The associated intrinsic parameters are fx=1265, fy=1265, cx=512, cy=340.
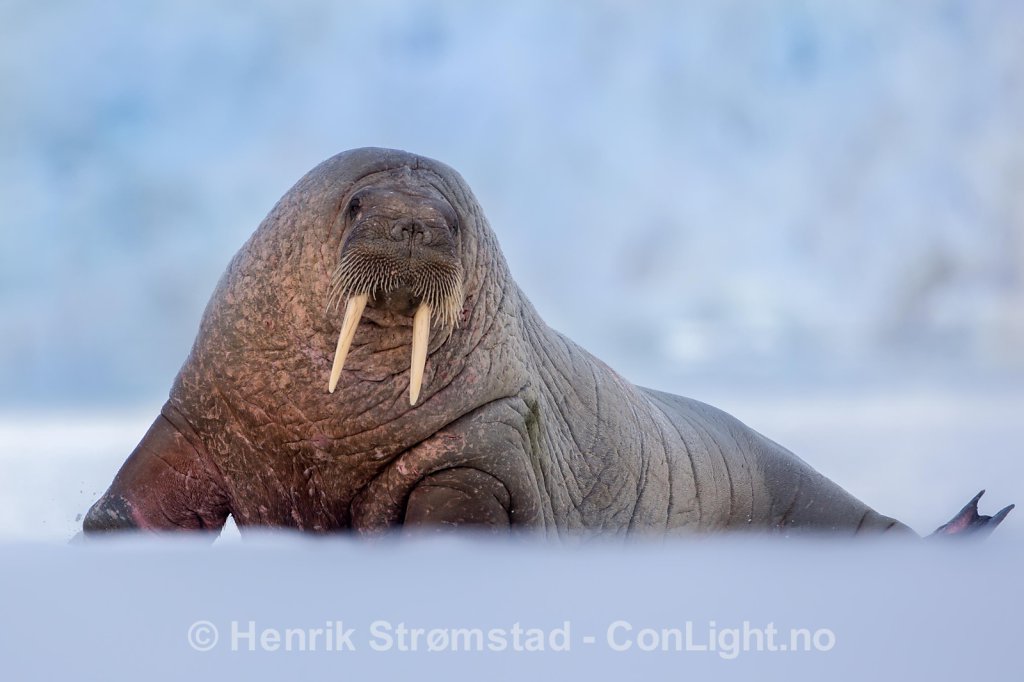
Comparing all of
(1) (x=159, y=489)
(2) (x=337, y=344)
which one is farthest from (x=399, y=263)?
(1) (x=159, y=489)

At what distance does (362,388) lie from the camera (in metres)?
5.93

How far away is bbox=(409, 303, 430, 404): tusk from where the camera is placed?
5.54 meters

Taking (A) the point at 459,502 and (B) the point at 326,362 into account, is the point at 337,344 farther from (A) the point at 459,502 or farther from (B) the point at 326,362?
(A) the point at 459,502

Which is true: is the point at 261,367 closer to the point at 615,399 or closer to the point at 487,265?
the point at 487,265

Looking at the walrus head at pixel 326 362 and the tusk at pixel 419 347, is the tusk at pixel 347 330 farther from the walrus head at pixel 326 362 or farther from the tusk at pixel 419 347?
the tusk at pixel 419 347

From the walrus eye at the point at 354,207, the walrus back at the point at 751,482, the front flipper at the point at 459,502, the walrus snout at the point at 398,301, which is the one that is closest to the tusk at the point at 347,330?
the walrus snout at the point at 398,301

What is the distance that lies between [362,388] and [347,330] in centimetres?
49

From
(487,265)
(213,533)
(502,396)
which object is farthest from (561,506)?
(213,533)

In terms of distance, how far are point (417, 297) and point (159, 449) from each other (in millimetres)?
1608

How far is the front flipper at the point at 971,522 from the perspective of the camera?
8055 millimetres

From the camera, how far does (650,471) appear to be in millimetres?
7234

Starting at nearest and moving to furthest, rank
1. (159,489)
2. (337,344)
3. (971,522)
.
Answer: (337,344), (159,489), (971,522)

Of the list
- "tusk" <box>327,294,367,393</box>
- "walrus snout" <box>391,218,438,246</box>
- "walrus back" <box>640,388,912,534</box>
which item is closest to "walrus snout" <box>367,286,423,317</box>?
"tusk" <box>327,294,367,393</box>

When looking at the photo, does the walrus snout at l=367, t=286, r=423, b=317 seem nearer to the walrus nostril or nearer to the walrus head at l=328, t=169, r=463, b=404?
the walrus head at l=328, t=169, r=463, b=404
